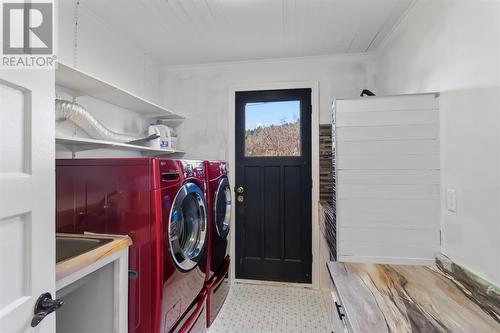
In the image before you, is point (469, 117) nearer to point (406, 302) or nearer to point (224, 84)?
point (406, 302)

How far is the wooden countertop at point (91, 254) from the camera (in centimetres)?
93

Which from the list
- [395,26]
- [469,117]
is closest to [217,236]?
[469,117]

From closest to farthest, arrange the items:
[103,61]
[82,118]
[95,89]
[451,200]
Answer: [451,200]
[82,118]
[95,89]
[103,61]

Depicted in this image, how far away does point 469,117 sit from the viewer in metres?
1.21

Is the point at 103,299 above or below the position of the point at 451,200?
below

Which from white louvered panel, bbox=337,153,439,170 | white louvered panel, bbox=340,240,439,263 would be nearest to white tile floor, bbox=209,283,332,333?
white louvered panel, bbox=340,240,439,263

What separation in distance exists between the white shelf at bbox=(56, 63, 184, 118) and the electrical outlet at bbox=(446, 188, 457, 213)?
7.17ft

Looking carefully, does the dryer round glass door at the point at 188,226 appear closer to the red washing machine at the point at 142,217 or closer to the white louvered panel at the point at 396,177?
the red washing machine at the point at 142,217

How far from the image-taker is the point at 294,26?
7.02 ft

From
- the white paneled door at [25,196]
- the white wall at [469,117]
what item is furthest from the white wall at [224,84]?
the white paneled door at [25,196]

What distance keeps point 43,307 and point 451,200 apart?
1774 millimetres

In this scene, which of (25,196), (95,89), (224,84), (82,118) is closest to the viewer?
(25,196)

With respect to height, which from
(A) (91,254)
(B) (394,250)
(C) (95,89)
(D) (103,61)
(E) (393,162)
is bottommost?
(B) (394,250)

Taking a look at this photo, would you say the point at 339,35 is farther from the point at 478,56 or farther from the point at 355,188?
the point at 355,188
